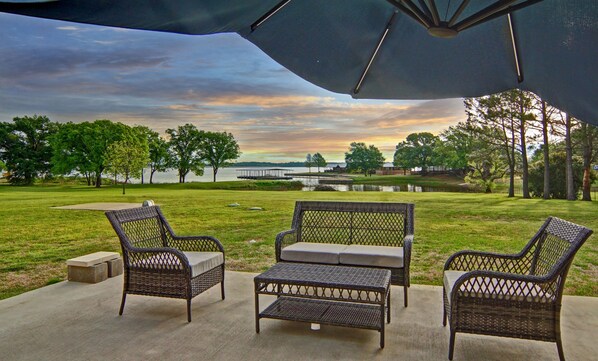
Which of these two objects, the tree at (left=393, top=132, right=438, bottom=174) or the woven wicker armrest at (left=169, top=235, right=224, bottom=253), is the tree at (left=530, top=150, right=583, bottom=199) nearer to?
the tree at (left=393, top=132, right=438, bottom=174)

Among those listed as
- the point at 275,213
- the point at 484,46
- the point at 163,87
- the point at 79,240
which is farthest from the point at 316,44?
the point at 163,87

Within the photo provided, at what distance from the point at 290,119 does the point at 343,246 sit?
784cm

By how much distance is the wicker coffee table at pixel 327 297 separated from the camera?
7.91 ft

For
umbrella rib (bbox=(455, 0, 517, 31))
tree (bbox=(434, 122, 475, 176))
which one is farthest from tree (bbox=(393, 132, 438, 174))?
umbrella rib (bbox=(455, 0, 517, 31))

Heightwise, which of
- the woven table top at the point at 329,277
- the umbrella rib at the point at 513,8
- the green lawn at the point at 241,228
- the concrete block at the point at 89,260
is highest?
the umbrella rib at the point at 513,8

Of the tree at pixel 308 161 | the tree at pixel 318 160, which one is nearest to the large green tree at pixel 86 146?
the tree at pixel 308 161

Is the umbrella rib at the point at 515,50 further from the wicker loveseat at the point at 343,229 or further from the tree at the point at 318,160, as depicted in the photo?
the tree at the point at 318,160

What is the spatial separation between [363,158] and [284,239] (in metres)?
7.93

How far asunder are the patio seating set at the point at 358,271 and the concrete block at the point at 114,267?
29.0 inches

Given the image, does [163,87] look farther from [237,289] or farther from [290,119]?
[237,289]

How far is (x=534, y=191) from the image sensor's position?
538 inches

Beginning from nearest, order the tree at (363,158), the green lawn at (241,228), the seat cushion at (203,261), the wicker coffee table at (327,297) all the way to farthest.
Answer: the wicker coffee table at (327,297) < the seat cushion at (203,261) < the green lawn at (241,228) < the tree at (363,158)

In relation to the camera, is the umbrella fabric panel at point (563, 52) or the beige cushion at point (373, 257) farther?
the beige cushion at point (373, 257)

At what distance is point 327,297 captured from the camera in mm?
2451
